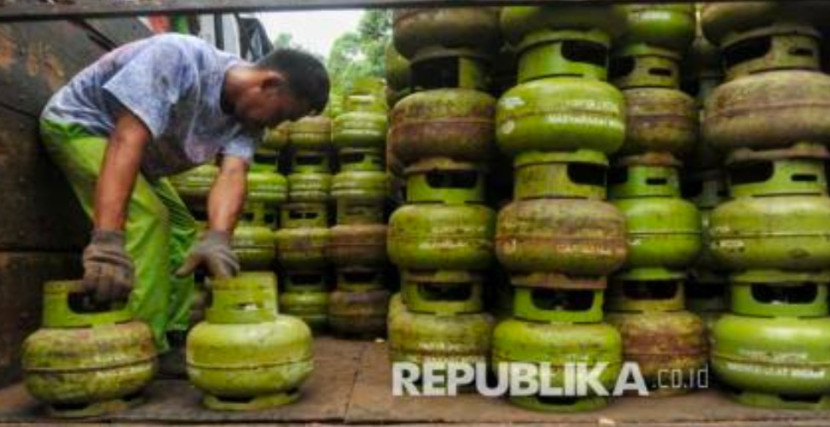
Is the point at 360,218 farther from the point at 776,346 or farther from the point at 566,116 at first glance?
the point at 776,346

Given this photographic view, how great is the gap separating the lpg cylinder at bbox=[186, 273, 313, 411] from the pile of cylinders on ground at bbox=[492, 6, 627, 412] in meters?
0.86

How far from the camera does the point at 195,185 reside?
4625 mm

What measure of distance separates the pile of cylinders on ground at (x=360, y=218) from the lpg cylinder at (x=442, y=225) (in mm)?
1241

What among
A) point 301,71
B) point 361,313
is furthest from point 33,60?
point 361,313

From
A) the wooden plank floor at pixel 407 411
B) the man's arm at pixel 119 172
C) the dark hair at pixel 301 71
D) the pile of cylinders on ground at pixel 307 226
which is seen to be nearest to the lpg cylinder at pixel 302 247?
the pile of cylinders on ground at pixel 307 226

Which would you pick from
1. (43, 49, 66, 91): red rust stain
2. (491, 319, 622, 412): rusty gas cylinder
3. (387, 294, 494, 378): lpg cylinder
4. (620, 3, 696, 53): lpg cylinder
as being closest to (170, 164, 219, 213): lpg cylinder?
(43, 49, 66, 91): red rust stain

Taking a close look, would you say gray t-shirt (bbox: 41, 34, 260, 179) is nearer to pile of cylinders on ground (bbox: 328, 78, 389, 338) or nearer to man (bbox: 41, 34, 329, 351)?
man (bbox: 41, 34, 329, 351)

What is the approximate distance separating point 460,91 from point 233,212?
1331 mm

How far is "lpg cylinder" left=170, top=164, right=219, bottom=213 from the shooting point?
4.62m

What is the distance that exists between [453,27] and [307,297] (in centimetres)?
232

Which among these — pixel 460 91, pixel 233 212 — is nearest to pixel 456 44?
pixel 460 91

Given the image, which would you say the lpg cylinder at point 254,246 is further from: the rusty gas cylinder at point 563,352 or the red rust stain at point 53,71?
the rusty gas cylinder at point 563,352

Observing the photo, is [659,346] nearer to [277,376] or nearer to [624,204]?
[624,204]

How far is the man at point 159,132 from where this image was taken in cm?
281
